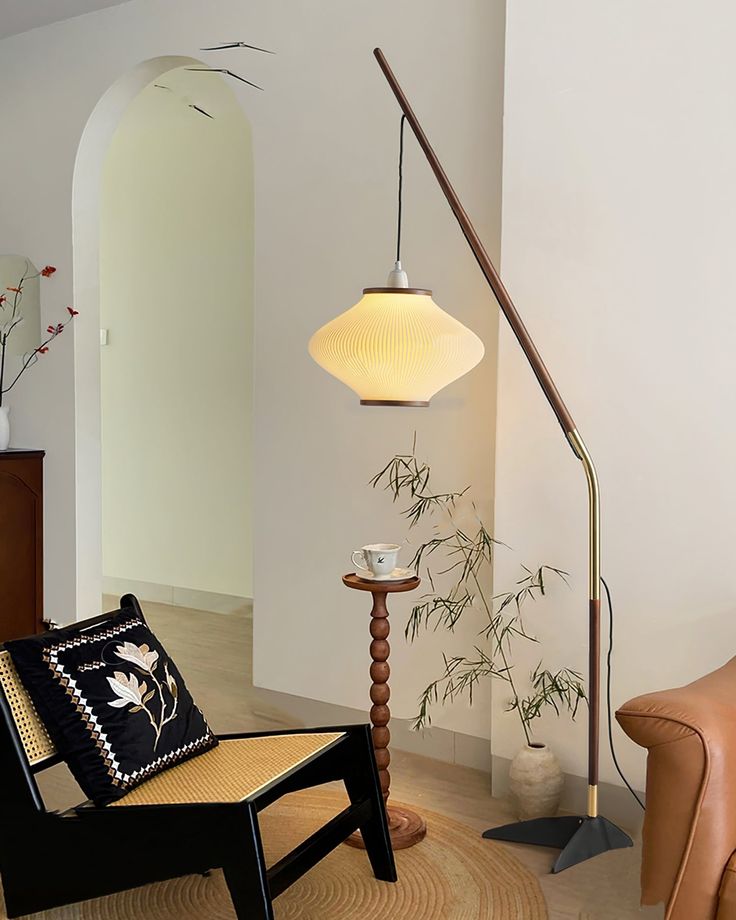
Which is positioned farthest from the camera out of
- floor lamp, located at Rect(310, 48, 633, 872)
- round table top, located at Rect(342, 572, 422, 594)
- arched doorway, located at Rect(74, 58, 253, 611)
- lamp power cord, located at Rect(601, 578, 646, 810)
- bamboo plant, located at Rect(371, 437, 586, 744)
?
arched doorway, located at Rect(74, 58, 253, 611)

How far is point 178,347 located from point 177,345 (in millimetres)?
13

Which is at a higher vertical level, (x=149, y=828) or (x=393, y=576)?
(x=393, y=576)

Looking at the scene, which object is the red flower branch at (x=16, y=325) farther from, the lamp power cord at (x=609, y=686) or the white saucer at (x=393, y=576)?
the lamp power cord at (x=609, y=686)

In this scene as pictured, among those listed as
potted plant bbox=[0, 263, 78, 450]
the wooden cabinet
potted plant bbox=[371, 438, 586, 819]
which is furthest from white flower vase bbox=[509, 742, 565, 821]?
potted plant bbox=[0, 263, 78, 450]

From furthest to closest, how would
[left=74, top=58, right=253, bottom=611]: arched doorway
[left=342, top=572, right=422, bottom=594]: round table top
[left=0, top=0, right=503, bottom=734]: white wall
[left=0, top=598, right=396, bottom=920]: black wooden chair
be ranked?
1. [left=74, top=58, right=253, bottom=611]: arched doorway
2. [left=0, top=0, right=503, bottom=734]: white wall
3. [left=342, top=572, right=422, bottom=594]: round table top
4. [left=0, top=598, right=396, bottom=920]: black wooden chair

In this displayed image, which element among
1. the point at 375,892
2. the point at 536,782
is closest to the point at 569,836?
the point at 536,782

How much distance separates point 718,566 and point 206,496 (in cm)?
343

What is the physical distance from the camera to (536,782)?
2.83 m

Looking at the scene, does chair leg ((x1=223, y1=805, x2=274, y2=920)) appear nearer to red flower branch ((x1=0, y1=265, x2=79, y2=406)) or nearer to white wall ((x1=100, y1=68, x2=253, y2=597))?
red flower branch ((x1=0, y1=265, x2=79, y2=406))

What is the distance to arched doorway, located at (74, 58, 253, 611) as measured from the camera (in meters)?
5.33

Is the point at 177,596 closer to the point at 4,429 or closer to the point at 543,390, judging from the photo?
the point at 4,429

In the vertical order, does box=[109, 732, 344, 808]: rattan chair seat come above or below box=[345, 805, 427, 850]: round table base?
above

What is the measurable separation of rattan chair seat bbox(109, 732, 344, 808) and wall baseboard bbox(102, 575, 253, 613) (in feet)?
9.92

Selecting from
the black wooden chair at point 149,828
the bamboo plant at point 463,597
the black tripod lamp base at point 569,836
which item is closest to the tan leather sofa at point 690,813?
the black tripod lamp base at point 569,836
